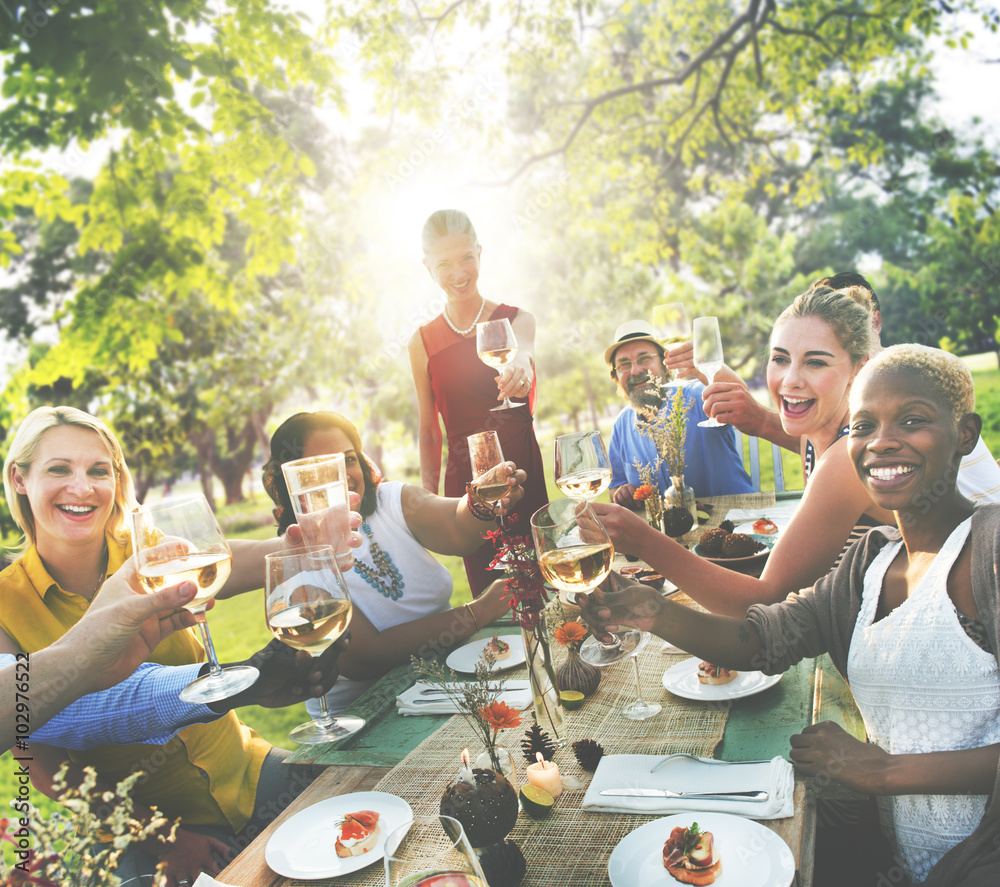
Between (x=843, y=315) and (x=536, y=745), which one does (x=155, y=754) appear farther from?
(x=843, y=315)

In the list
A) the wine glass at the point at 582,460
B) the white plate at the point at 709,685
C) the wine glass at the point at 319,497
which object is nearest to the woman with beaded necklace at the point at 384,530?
the wine glass at the point at 582,460

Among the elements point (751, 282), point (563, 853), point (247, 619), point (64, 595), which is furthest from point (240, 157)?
point (751, 282)

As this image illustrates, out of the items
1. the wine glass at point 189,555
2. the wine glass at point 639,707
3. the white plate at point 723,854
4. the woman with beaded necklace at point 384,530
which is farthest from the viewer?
the woman with beaded necklace at point 384,530

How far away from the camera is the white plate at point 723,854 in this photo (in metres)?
1.09

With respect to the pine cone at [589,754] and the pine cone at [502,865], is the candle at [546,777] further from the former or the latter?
the pine cone at [502,865]

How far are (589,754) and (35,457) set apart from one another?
6.21 ft

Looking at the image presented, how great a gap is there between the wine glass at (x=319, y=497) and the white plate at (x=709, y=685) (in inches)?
34.6

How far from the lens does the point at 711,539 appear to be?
2.67 metres

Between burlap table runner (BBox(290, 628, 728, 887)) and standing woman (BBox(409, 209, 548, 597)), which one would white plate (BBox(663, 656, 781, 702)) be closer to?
burlap table runner (BBox(290, 628, 728, 887))

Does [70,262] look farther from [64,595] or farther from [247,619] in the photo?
[64,595]

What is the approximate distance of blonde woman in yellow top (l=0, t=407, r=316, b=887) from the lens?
2160 mm

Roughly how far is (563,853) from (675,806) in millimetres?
218

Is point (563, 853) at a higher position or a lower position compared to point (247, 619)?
higher

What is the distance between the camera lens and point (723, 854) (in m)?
1.14
